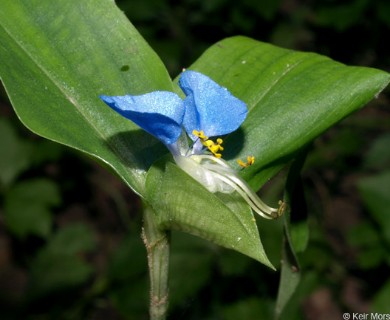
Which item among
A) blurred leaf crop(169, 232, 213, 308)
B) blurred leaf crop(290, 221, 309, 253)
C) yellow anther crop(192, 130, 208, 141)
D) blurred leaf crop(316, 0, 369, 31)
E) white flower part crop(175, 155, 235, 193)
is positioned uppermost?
yellow anther crop(192, 130, 208, 141)

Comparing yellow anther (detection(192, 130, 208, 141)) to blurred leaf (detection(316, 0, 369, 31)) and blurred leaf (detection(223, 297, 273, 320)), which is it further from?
blurred leaf (detection(316, 0, 369, 31))

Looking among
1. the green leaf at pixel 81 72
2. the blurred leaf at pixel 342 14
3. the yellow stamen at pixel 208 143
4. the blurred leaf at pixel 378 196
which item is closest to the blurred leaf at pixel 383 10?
the blurred leaf at pixel 342 14

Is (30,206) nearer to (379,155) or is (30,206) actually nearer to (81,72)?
(379,155)

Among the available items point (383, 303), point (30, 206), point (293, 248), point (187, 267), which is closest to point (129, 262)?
point (187, 267)

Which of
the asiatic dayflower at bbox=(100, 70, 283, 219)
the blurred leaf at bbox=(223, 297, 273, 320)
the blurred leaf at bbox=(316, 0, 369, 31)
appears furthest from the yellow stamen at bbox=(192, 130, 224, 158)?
the blurred leaf at bbox=(316, 0, 369, 31)

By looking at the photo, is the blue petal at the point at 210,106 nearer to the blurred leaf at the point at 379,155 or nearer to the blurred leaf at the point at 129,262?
the blurred leaf at the point at 129,262

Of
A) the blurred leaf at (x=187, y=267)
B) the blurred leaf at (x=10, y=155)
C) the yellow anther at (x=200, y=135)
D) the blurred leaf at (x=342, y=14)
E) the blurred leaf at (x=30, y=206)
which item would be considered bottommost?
the blurred leaf at (x=342, y=14)
